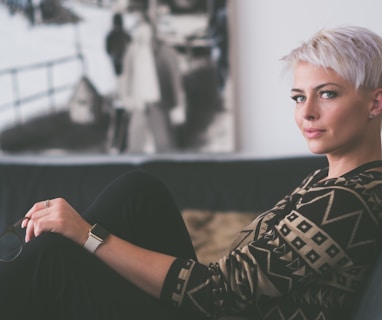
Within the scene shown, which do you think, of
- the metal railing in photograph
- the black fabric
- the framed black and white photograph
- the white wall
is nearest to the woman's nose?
the black fabric

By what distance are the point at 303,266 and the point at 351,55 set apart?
0.46m

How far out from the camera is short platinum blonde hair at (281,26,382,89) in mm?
1206

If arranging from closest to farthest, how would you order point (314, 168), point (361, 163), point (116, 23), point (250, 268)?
point (250, 268) → point (361, 163) → point (314, 168) → point (116, 23)

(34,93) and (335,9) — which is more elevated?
(335,9)

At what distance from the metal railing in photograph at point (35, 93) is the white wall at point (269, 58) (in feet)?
2.67

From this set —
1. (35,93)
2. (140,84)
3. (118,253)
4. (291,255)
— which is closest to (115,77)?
(140,84)

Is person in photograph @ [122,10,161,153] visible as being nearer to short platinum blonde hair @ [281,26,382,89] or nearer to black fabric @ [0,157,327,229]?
black fabric @ [0,157,327,229]

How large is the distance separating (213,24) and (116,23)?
1.57 feet

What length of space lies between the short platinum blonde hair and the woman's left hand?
2.08 ft

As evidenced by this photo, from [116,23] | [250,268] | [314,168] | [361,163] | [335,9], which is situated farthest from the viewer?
[116,23]

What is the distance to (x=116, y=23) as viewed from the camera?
277 cm

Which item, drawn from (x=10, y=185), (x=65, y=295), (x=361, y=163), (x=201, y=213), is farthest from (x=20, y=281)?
(x=10, y=185)

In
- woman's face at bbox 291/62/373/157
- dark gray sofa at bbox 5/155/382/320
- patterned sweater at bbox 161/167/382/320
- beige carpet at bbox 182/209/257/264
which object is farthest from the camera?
dark gray sofa at bbox 5/155/382/320

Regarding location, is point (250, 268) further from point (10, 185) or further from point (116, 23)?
point (116, 23)
